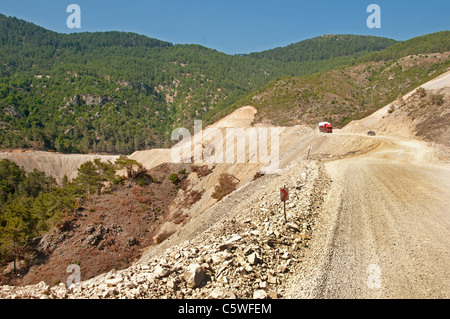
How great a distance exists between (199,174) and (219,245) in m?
31.2

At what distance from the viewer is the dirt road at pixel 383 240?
26.7 ft

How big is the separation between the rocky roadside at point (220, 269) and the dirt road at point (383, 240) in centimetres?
A: 85

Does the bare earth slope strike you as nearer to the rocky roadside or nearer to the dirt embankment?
the rocky roadside

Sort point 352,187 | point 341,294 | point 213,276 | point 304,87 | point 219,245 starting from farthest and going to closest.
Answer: point 304,87 < point 352,187 < point 219,245 < point 213,276 < point 341,294

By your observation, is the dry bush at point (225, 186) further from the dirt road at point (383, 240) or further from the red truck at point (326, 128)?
the red truck at point (326, 128)

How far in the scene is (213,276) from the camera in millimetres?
8484

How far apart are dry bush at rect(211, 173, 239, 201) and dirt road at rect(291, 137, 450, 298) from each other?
1447 cm

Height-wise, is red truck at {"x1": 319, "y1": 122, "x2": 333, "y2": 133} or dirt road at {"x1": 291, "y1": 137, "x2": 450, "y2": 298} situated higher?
red truck at {"x1": 319, "y1": 122, "x2": 333, "y2": 133}

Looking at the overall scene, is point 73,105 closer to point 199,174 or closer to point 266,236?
point 199,174

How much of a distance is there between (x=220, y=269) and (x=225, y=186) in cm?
2368

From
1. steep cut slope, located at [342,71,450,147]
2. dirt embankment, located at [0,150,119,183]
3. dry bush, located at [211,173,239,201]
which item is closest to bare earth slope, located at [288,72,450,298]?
dry bush, located at [211,173,239,201]

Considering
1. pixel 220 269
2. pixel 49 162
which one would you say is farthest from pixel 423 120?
pixel 49 162

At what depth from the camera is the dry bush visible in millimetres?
30547
